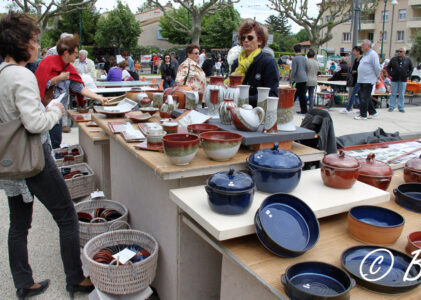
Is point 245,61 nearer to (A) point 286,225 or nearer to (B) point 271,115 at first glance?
(B) point 271,115

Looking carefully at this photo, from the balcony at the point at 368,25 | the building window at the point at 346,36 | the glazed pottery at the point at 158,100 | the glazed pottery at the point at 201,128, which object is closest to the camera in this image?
the glazed pottery at the point at 201,128

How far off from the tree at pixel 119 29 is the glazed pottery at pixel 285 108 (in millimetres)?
39745

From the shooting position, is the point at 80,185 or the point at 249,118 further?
the point at 80,185

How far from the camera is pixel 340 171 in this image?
193 cm

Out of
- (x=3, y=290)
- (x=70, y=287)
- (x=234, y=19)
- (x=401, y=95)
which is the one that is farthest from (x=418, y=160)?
(x=234, y=19)

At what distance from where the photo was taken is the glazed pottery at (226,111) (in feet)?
7.99

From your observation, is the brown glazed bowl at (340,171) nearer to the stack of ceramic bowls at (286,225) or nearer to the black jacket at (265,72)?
the stack of ceramic bowls at (286,225)

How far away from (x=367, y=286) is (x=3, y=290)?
237 cm

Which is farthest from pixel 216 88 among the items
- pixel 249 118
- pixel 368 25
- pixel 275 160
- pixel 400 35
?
pixel 368 25

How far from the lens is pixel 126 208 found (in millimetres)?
2996

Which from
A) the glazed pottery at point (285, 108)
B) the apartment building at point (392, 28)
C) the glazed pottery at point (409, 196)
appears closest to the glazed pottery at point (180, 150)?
the glazed pottery at point (285, 108)

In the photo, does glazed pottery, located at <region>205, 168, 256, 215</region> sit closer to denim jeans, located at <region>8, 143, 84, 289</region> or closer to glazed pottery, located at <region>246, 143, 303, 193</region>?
glazed pottery, located at <region>246, 143, 303, 193</region>

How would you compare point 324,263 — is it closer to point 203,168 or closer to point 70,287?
point 203,168

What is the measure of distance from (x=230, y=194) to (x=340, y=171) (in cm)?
68
